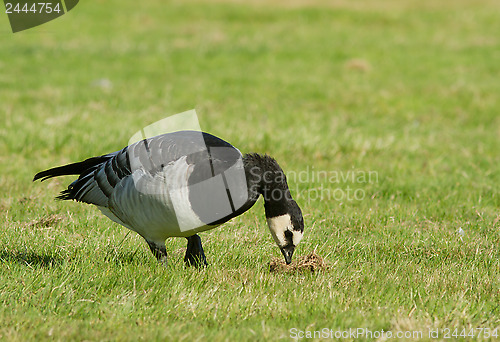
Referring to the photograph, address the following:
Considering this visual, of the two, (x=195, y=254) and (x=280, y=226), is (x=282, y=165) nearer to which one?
(x=195, y=254)

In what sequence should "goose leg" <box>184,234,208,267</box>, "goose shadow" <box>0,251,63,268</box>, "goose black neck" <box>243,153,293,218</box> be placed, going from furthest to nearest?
1. "goose leg" <box>184,234,208,267</box>
2. "goose shadow" <box>0,251,63,268</box>
3. "goose black neck" <box>243,153,293,218</box>

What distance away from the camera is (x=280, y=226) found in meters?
4.66

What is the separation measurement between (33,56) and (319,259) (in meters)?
14.3

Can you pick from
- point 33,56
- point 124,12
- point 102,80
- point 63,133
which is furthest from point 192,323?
point 124,12

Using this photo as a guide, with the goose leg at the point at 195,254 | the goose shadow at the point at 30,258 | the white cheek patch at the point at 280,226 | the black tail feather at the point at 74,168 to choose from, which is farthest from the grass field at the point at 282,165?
the black tail feather at the point at 74,168

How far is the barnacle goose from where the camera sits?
14.5 ft

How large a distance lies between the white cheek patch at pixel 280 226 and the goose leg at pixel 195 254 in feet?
2.30

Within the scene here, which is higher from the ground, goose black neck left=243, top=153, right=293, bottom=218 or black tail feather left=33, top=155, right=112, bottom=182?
black tail feather left=33, top=155, right=112, bottom=182

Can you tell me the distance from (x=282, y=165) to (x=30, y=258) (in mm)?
4381

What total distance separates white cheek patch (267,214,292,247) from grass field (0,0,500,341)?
1.18 feet

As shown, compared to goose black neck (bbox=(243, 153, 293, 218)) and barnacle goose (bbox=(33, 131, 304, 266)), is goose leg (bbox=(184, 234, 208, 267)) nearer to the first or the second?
barnacle goose (bbox=(33, 131, 304, 266))

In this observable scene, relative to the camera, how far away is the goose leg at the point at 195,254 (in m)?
4.99

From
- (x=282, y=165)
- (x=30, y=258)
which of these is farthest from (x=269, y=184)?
(x=282, y=165)

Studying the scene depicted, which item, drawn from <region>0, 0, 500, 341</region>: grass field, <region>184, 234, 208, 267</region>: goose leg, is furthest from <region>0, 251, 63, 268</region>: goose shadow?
<region>184, 234, 208, 267</region>: goose leg
